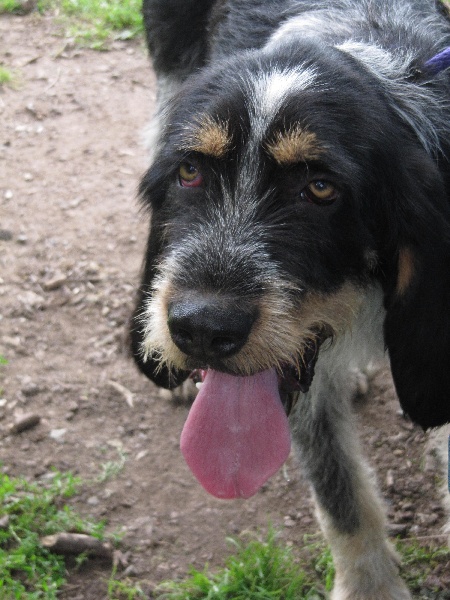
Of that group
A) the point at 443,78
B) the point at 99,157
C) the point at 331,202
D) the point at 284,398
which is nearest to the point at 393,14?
the point at 443,78

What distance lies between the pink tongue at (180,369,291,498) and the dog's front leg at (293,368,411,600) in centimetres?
49

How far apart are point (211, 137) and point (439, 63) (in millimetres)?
1007

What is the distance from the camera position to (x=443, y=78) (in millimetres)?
3246

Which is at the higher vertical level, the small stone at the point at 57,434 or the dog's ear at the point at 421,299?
the dog's ear at the point at 421,299

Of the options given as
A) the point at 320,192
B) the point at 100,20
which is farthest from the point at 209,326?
the point at 100,20

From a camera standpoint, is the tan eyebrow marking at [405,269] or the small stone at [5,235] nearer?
the tan eyebrow marking at [405,269]

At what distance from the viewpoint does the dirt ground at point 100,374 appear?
155 inches

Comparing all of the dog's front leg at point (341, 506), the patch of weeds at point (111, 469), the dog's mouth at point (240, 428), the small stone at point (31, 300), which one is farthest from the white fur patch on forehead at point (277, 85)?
the small stone at point (31, 300)

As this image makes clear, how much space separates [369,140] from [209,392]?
0.99m

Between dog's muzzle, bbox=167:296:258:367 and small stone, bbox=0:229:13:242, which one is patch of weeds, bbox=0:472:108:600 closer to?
dog's muzzle, bbox=167:296:258:367

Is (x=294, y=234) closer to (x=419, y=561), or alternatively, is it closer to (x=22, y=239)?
(x=419, y=561)

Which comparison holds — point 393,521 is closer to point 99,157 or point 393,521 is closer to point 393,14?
point 393,14

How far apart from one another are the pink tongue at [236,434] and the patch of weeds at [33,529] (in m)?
0.90

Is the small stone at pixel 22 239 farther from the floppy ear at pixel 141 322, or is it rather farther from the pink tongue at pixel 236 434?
the pink tongue at pixel 236 434
